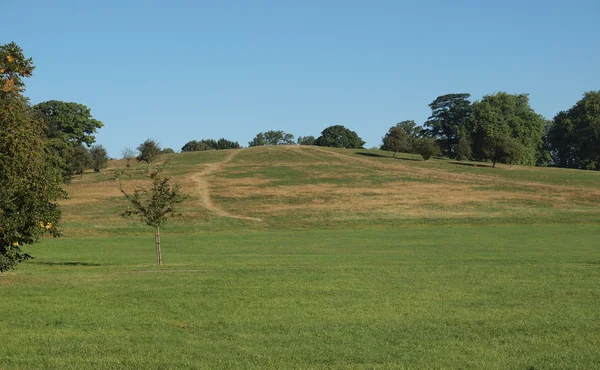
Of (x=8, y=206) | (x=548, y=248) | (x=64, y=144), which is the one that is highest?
(x=64, y=144)

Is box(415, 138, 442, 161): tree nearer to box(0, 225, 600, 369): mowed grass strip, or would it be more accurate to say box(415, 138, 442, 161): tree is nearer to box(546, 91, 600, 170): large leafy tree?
box(546, 91, 600, 170): large leafy tree

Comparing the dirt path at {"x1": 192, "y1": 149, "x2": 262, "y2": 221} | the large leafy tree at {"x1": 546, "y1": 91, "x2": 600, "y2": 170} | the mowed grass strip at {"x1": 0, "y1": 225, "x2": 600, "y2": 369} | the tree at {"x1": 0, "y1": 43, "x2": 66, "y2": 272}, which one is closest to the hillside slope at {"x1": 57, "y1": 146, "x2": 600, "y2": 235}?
the dirt path at {"x1": 192, "y1": 149, "x2": 262, "y2": 221}

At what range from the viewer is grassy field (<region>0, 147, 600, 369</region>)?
11547 millimetres

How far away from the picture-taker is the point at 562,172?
107 meters

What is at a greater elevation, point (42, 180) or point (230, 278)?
point (42, 180)

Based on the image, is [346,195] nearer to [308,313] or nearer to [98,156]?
[98,156]

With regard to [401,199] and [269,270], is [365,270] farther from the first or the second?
[401,199]

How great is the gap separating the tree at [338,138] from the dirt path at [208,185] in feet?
213

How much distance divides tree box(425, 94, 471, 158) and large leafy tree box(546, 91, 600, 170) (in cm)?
2136

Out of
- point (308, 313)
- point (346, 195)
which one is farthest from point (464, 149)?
point (308, 313)

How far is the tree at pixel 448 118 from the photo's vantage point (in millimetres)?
159125

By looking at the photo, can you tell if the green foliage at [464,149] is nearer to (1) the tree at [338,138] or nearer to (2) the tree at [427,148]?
(2) the tree at [427,148]

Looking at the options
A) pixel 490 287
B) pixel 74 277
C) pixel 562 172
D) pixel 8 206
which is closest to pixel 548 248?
pixel 490 287

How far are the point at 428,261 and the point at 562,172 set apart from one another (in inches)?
3335
